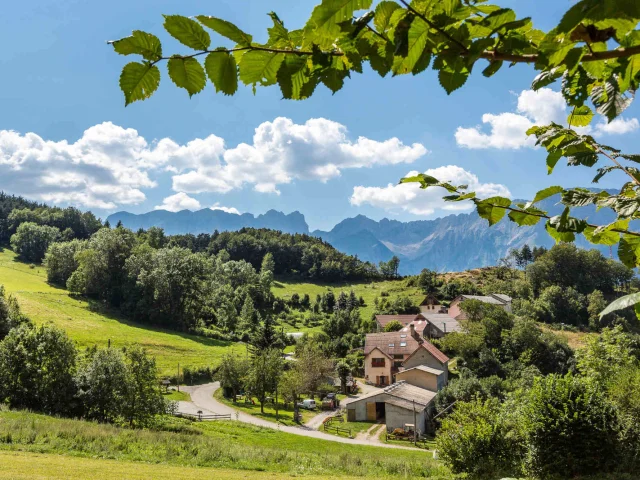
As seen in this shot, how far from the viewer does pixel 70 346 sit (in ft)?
100

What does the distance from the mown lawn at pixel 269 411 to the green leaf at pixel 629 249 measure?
41.4 m

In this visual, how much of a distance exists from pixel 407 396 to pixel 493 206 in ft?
135

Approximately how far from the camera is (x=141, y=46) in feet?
4.57

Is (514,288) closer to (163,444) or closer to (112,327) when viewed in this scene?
(112,327)

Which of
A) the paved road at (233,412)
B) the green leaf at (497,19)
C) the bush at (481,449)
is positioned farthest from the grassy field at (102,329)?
the green leaf at (497,19)

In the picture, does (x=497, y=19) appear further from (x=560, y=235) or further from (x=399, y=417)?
(x=399, y=417)

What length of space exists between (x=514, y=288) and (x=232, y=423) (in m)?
79.6

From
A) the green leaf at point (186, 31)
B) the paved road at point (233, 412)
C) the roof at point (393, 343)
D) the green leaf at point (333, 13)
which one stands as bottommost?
the paved road at point (233, 412)

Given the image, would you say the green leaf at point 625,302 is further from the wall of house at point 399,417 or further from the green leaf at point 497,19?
the wall of house at point 399,417

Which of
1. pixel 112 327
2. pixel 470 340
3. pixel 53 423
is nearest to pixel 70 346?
pixel 53 423

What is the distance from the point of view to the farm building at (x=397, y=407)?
122 ft

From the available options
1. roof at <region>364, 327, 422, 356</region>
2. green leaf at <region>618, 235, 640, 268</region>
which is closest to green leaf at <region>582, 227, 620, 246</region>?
green leaf at <region>618, 235, 640, 268</region>

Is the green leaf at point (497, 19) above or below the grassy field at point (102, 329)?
above

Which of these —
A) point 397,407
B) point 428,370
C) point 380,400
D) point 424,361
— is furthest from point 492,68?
point 424,361
